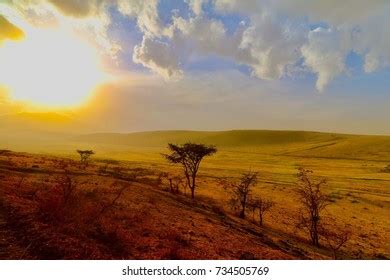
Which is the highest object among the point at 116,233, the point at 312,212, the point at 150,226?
the point at 116,233

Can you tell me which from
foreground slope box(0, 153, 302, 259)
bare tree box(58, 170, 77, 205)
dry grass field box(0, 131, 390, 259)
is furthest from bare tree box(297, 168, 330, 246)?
bare tree box(58, 170, 77, 205)

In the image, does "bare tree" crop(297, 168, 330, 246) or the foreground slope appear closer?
the foreground slope

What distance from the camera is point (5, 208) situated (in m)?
15.0

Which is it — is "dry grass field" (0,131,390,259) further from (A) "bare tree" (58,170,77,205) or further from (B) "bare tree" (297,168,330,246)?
(B) "bare tree" (297,168,330,246)

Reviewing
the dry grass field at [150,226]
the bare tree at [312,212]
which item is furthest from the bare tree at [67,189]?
the bare tree at [312,212]

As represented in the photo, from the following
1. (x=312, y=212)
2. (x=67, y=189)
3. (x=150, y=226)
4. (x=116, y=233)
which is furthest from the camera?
(x=312, y=212)

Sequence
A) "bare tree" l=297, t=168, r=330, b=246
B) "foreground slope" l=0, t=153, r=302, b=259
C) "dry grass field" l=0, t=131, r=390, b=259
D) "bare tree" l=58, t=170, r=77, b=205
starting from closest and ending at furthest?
"foreground slope" l=0, t=153, r=302, b=259, "dry grass field" l=0, t=131, r=390, b=259, "bare tree" l=58, t=170, r=77, b=205, "bare tree" l=297, t=168, r=330, b=246

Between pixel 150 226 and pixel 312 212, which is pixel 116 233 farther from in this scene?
pixel 312 212

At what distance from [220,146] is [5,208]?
573 feet

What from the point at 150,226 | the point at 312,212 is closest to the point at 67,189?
the point at 150,226

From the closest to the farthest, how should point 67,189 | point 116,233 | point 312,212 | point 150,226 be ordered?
point 116,233 → point 150,226 → point 67,189 → point 312,212

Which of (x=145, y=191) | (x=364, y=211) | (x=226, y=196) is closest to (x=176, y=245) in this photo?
(x=145, y=191)
